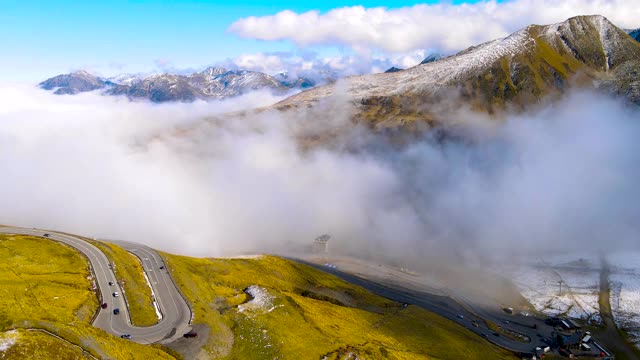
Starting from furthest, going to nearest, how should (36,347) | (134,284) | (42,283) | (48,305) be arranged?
1. (134,284)
2. (42,283)
3. (48,305)
4. (36,347)

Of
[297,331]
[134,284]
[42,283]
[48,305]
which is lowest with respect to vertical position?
[297,331]

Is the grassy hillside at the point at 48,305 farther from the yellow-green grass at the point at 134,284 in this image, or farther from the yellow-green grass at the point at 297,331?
the yellow-green grass at the point at 297,331

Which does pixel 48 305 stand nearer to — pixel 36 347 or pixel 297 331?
pixel 36 347

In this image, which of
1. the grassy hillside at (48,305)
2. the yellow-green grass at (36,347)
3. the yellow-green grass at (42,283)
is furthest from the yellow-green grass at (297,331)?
the yellow-green grass at (36,347)

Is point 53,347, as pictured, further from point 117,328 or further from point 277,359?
point 277,359

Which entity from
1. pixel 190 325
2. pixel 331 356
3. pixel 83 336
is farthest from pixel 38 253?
pixel 331 356

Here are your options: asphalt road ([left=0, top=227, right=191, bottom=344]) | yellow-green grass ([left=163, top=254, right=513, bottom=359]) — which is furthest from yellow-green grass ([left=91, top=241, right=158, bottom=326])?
yellow-green grass ([left=163, top=254, right=513, bottom=359])

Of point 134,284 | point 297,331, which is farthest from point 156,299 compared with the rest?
point 297,331

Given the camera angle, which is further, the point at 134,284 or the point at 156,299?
the point at 134,284
